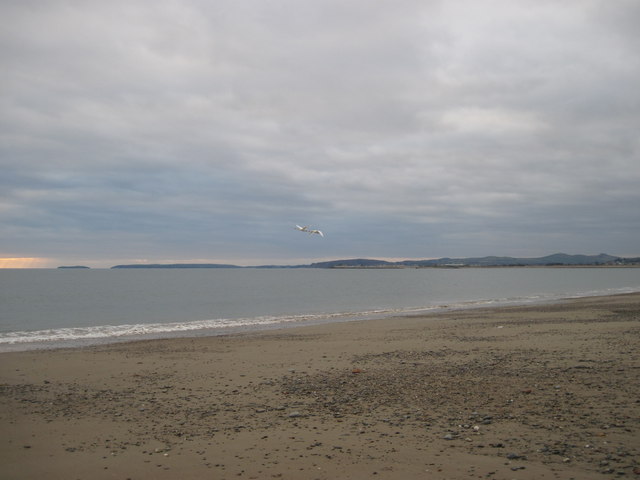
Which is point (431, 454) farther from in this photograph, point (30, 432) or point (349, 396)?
point (30, 432)

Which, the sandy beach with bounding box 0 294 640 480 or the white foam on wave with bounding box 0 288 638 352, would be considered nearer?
the sandy beach with bounding box 0 294 640 480

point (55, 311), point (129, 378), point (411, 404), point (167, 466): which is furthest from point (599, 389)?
point (55, 311)

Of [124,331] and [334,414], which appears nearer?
[334,414]

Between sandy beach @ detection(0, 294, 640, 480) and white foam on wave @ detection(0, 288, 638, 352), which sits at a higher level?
sandy beach @ detection(0, 294, 640, 480)

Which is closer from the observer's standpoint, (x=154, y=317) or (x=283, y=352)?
(x=283, y=352)

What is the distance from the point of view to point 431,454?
6.48m

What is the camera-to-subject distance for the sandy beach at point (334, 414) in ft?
20.6

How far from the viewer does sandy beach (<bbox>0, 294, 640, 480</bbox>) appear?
6.29 meters

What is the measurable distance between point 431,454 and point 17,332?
1056 inches

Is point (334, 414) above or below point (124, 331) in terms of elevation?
above

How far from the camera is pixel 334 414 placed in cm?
837

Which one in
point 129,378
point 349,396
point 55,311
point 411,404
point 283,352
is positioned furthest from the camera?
point 55,311

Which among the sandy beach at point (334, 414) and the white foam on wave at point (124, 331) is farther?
the white foam on wave at point (124, 331)

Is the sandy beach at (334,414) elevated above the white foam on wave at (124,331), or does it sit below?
above
